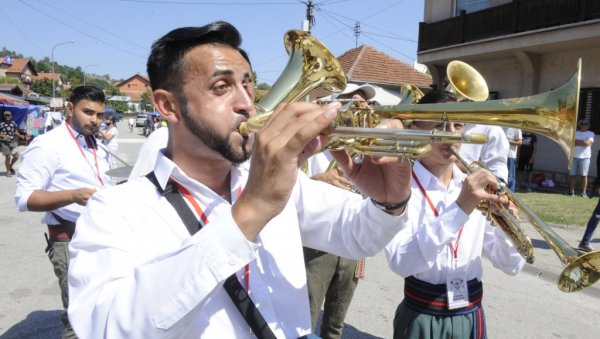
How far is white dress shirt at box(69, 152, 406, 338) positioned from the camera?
1.08 meters

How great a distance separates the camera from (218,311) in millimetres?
1313

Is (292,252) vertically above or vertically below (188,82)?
below

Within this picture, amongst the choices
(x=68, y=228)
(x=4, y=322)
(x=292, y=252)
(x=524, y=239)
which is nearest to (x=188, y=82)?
(x=292, y=252)

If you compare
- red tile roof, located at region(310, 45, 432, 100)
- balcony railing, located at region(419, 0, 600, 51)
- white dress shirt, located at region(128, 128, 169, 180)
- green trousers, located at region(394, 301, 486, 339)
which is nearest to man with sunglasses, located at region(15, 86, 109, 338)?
white dress shirt, located at region(128, 128, 169, 180)

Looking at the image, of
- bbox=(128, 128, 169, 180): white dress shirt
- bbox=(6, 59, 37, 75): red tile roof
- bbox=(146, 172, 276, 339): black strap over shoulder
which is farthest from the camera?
bbox=(6, 59, 37, 75): red tile roof

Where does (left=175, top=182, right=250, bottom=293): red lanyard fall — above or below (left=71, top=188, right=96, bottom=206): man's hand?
above

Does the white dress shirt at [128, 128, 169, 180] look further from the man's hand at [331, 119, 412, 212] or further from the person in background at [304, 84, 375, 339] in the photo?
the man's hand at [331, 119, 412, 212]

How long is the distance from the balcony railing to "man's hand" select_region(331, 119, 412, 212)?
38.9 feet

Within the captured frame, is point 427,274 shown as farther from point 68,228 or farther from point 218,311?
point 68,228

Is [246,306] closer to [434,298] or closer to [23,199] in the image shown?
[434,298]

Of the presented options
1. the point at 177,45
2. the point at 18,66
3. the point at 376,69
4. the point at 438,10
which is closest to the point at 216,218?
the point at 177,45

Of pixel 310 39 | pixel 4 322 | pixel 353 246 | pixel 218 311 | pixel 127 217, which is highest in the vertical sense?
pixel 310 39

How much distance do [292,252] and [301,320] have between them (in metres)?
0.22

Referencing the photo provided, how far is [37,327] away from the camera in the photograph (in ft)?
13.4
